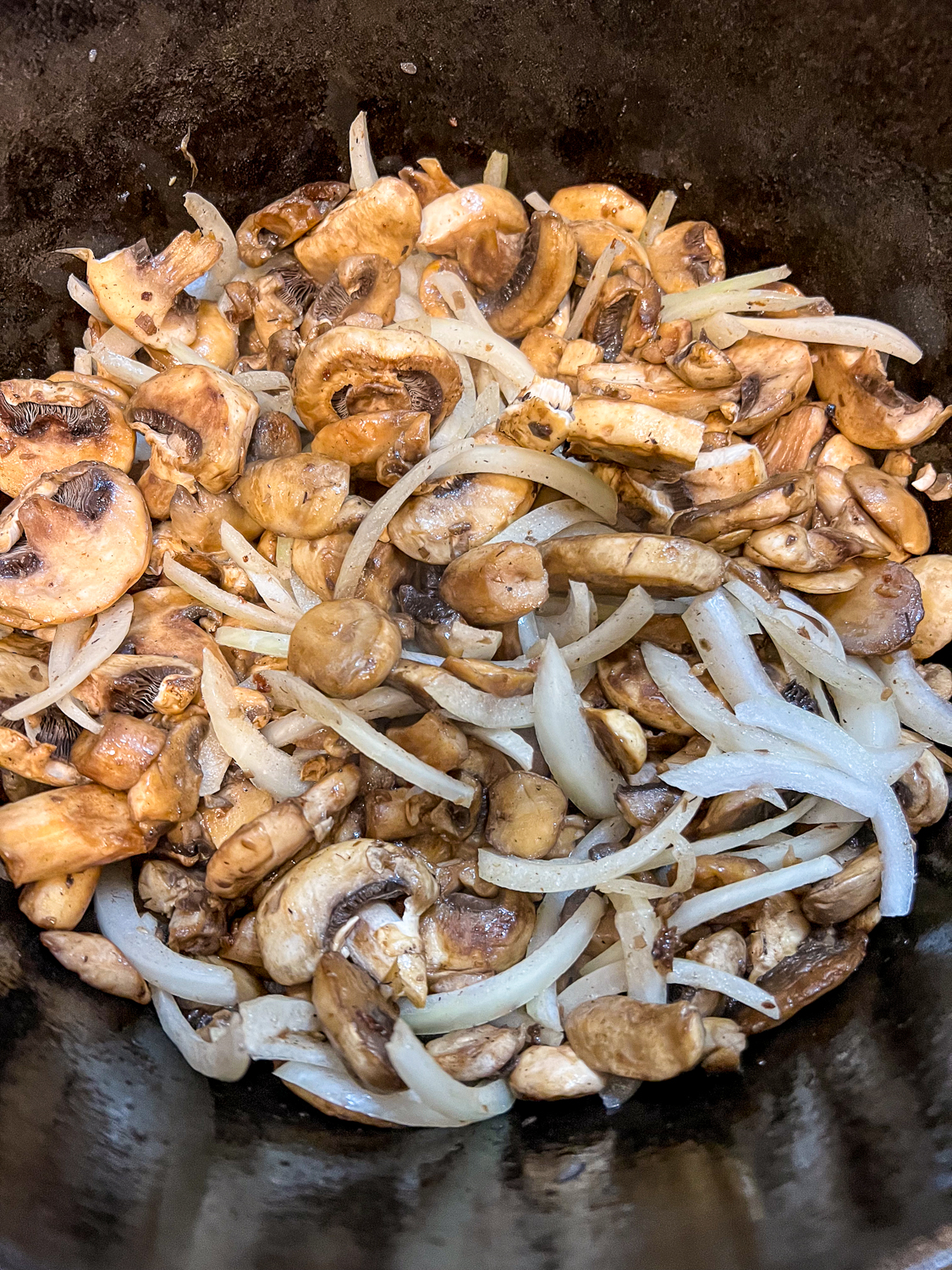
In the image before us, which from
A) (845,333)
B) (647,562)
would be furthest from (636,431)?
(845,333)

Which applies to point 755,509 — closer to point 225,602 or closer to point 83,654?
point 225,602

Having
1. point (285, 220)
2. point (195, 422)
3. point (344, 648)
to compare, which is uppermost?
Result: point (285, 220)

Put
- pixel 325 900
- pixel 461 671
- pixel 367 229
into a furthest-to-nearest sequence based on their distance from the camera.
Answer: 1. pixel 367 229
2. pixel 461 671
3. pixel 325 900

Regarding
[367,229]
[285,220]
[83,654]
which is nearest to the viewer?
[83,654]

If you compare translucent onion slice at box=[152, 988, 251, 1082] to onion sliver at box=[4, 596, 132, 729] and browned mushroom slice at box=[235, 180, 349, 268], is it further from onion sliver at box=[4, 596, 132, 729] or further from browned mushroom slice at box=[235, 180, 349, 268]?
browned mushroom slice at box=[235, 180, 349, 268]

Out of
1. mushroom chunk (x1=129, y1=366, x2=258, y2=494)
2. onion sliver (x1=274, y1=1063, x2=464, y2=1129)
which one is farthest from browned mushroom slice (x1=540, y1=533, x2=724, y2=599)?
onion sliver (x1=274, y1=1063, x2=464, y2=1129)

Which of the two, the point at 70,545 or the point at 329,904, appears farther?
the point at 70,545

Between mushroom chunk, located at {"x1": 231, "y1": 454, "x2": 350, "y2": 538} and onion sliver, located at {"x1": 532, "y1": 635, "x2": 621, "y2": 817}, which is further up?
mushroom chunk, located at {"x1": 231, "y1": 454, "x2": 350, "y2": 538}

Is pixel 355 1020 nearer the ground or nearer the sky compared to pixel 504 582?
nearer the ground
